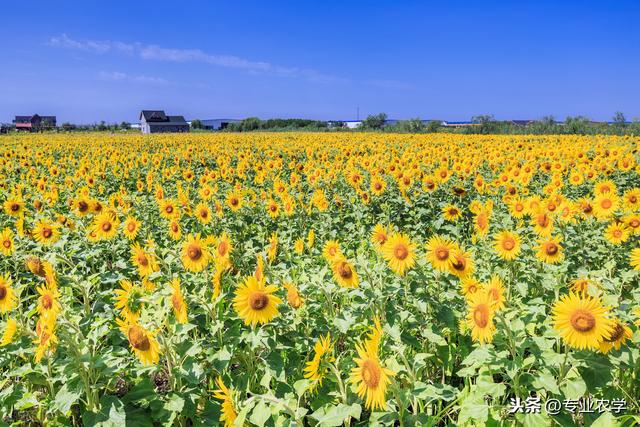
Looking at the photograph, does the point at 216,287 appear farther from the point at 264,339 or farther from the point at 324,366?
the point at 324,366

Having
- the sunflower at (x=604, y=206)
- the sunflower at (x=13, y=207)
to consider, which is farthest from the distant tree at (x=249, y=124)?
the sunflower at (x=604, y=206)

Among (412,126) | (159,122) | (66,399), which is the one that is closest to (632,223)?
(66,399)

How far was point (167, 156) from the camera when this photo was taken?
56.0 feet

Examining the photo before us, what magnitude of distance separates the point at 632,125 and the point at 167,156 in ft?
89.4

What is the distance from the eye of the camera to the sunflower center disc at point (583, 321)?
1.97 m

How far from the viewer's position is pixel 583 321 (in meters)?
1.98

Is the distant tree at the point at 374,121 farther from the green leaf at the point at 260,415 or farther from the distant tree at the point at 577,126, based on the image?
the green leaf at the point at 260,415

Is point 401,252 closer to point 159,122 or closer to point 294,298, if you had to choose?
point 294,298

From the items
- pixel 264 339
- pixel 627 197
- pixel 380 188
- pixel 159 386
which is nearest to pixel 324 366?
pixel 264 339

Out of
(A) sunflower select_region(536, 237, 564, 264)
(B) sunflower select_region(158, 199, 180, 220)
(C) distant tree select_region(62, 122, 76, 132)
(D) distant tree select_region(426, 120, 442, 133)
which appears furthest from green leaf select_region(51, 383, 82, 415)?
(C) distant tree select_region(62, 122, 76, 132)

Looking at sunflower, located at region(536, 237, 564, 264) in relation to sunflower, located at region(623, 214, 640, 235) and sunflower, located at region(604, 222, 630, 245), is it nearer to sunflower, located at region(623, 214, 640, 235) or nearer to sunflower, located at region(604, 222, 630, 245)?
sunflower, located at region(604, 222, 630, 245)

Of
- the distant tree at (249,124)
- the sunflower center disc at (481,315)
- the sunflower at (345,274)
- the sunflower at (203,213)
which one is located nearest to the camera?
the sunflower center disc at (481,315)

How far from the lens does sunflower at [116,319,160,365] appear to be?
203cm

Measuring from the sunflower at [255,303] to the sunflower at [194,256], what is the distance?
3.33ft
